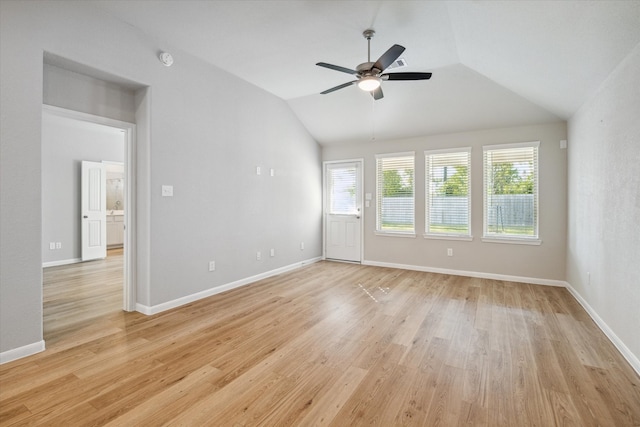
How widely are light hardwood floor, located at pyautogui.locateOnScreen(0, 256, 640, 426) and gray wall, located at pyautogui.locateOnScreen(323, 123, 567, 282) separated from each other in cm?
103

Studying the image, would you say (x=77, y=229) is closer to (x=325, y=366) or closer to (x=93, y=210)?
(x=93, y=210)

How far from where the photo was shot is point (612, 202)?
2.93 m

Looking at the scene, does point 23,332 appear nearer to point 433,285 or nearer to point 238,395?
point 238,395

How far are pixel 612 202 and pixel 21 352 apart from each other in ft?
17.6

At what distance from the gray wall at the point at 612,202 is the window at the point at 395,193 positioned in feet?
8.20

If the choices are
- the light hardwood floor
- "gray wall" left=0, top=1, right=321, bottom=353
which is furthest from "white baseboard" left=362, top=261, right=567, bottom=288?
"gray wall" left=0, top=1, right=321, bottom=353

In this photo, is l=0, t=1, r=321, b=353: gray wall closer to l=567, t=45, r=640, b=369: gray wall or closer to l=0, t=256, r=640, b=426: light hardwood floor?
l=0, t=256, r=640, b=426: light hardwood floor

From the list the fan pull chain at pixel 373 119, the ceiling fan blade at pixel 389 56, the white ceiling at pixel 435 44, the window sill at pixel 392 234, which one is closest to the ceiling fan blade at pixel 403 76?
the ceiling fan blade at pixel 389 56

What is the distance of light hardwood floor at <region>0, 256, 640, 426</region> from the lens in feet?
6.16

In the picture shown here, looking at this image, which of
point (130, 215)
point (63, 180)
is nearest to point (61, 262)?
point (63, 180)

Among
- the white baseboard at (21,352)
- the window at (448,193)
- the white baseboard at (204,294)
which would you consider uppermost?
the window at (448,193)

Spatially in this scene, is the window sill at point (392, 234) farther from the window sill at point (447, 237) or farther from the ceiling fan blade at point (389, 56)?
the ceiling fan blade at point (389, 56)

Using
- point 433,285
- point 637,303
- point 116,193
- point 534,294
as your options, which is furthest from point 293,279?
point 116,193

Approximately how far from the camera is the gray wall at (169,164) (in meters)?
2.53
